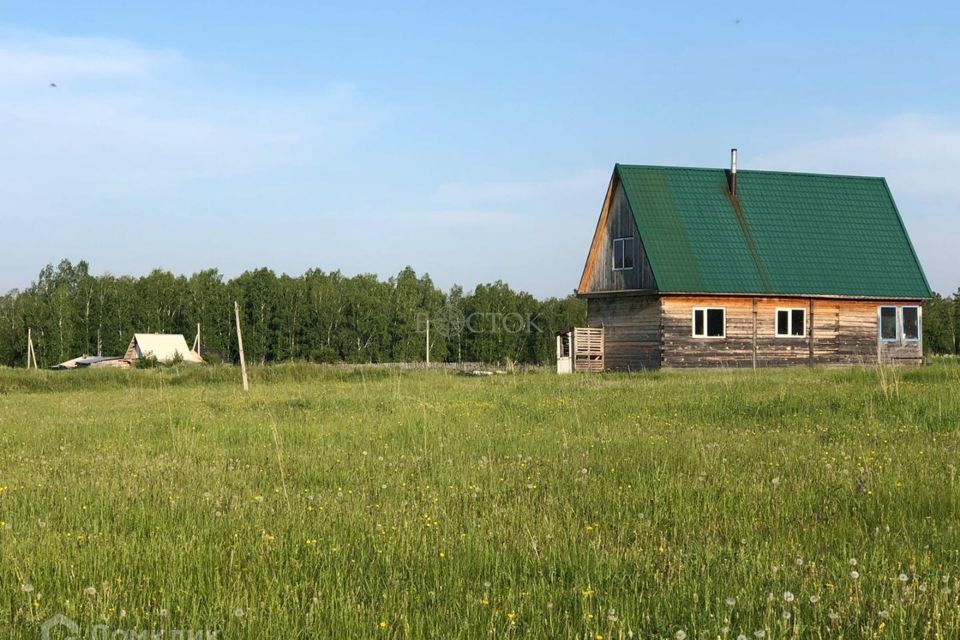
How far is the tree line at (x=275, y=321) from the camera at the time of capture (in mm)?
80938

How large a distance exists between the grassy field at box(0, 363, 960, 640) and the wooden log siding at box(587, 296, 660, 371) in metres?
21.9

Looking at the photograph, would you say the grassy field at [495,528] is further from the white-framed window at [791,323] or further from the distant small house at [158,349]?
the distant small house at [158,349]

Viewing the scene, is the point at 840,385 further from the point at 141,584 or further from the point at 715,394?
the point at 141,584

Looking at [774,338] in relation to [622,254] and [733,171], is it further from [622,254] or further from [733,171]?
[733,171]

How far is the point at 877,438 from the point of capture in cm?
1182

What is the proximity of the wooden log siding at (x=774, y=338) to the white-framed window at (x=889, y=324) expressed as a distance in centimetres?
68

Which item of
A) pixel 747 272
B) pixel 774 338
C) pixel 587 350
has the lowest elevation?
pixel 587 350

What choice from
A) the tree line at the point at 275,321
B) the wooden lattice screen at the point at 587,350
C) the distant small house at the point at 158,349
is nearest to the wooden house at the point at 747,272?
the wooden lattice screen at the point at 587,350

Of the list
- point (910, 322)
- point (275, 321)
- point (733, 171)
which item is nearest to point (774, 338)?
point (910, 322)

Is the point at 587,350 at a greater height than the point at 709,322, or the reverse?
the point at 709,322

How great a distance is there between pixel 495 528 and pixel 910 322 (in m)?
37.0

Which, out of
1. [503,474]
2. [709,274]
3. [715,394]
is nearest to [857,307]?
[709,274]

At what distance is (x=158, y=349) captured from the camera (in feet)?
220

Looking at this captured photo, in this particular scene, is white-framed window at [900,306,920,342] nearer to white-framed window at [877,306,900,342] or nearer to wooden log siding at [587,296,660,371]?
white-framed window at [877,306,900,342]
